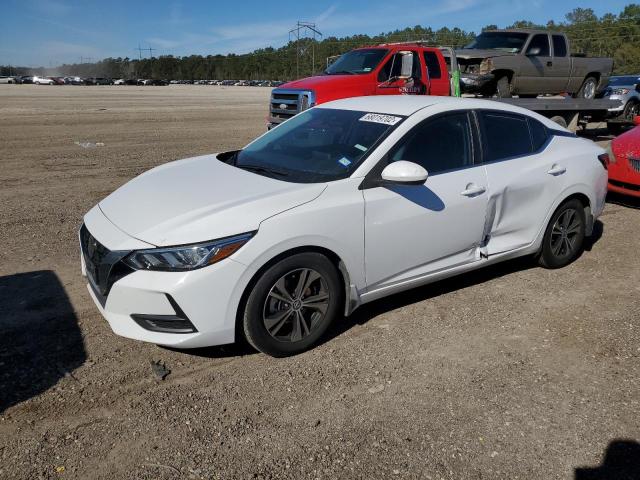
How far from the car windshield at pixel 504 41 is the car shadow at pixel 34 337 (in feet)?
36.6

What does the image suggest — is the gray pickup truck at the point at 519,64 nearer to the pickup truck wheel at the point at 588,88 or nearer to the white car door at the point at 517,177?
the pickup truck wheel at the point at 588,88

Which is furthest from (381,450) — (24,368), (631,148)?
(631,148)

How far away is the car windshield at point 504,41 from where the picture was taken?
41.3ft

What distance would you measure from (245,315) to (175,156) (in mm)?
9183

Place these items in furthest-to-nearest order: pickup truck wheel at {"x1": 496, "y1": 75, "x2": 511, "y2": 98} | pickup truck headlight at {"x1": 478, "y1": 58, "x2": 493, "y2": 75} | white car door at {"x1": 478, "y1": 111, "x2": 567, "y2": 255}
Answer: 1. pickup truck wheel at {"x1": 496, "y1": 75, "x2": 511, "y2": 98}
2. pickup truck headlight at {"x1": 478, "y1": 58, "x2": 493, "y2": 75}
3. white car door at {"x1": 478, "y1": 111, "x2": 567, "y2": 255}

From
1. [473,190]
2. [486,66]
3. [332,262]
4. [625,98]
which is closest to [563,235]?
[473,190]

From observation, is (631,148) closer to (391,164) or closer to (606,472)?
(391,164)

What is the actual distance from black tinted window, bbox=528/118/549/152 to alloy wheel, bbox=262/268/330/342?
260 cm

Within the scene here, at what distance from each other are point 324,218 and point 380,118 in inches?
46.2

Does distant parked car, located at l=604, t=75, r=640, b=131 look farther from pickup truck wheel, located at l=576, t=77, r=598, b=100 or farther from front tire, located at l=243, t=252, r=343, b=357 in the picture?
A: front tire, located at l=243, t=252, r=343, b=357

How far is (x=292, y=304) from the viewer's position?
11.8ft

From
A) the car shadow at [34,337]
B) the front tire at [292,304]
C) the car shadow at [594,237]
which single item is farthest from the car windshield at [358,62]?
the front tire at [292,304]

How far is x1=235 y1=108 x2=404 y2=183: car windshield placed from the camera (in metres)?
3.97

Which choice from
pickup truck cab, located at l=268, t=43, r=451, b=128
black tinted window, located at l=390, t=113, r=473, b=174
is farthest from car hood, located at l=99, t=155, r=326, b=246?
pickup truck cab, located at l=268, t=43, r=451, b=128
